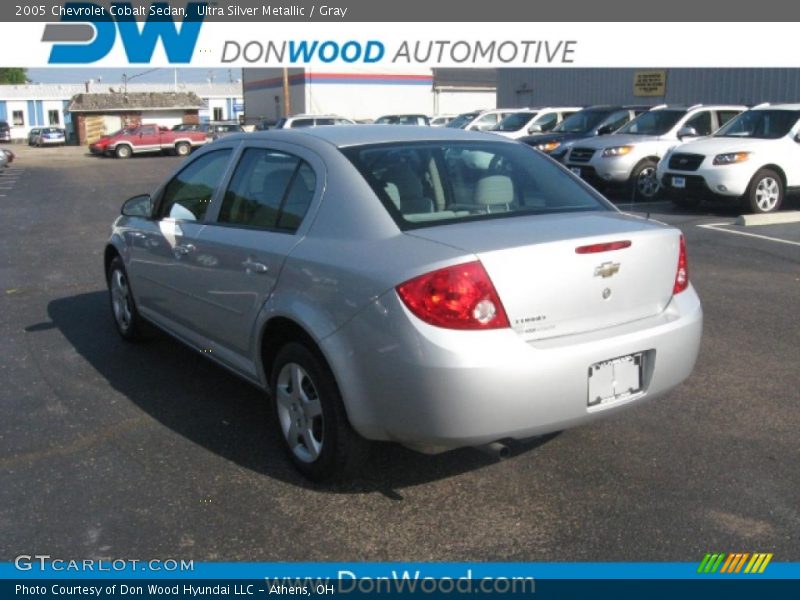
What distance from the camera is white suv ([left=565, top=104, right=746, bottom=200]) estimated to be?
49.2 ft

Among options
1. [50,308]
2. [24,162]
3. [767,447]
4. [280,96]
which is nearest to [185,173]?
[50,308]

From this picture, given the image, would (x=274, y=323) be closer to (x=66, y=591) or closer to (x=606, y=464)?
(x=66, y=591)

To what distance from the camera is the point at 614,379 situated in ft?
12.0

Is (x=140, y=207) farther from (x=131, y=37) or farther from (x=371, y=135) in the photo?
(x=131, y=37)

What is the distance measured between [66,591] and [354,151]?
2.30m

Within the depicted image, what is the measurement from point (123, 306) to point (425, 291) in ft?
12.0

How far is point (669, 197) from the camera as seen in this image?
13938mm

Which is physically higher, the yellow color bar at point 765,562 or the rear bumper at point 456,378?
the rear bumper at point 456,378

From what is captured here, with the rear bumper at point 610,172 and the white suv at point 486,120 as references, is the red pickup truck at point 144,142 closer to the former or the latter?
the white suv at point 486,120

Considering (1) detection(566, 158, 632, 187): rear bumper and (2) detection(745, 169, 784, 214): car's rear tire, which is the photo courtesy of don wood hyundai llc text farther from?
(1) detection(566, 158, 632, 187): rear bumper

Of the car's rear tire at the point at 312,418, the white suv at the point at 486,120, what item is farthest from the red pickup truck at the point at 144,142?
the car's rear tire at the point at 312,418

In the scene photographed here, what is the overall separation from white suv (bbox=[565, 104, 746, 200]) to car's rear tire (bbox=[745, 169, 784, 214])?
2.14m

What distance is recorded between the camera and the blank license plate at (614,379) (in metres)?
3.57

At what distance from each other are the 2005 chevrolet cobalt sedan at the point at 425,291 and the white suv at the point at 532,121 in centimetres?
1671
